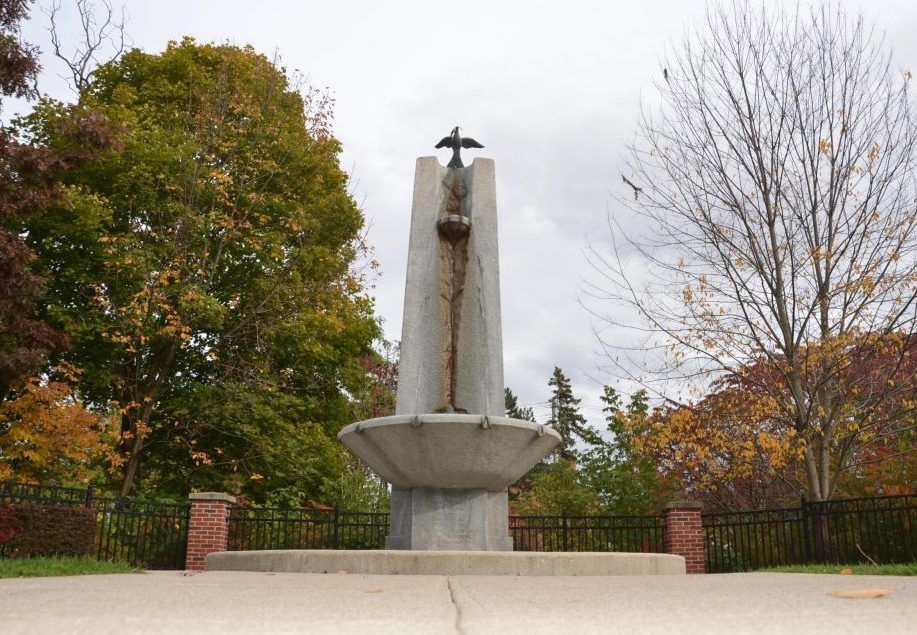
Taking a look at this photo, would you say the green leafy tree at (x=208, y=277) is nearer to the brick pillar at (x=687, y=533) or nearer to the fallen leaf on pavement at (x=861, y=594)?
the brick pillar at (x=687, y=533)

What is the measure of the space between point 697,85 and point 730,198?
217cm

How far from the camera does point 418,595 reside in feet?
13.8

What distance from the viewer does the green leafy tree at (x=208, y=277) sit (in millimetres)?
14828

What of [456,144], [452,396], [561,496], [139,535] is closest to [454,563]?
[452,396]

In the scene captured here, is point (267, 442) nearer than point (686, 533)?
No

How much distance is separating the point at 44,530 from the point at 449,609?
8.66m

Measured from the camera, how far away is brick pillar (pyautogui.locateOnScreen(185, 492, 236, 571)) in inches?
455

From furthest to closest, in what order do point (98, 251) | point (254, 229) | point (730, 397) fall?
1. point (254, 229)
2. point (98, 251)
3. point (730, 397)

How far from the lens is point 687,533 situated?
11.7 m

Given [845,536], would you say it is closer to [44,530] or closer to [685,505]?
[685,505]

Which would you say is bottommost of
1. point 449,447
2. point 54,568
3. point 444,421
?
point 54,568

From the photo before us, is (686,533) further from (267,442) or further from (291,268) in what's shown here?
(291,268)

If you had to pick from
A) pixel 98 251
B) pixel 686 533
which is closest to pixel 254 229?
pixel 98 251

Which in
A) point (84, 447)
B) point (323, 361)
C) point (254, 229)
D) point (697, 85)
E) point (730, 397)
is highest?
point (697, 85)
